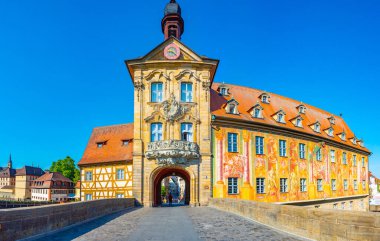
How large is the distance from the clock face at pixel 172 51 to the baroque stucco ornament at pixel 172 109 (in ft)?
11.4

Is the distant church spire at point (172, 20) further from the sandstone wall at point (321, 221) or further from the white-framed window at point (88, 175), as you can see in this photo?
the sandstone wall at point (321, 221)

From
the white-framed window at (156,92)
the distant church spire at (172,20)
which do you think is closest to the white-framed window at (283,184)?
the white-framed window at (156,92)

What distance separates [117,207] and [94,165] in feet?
52.1

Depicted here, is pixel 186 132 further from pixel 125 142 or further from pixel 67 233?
pixel 67 233

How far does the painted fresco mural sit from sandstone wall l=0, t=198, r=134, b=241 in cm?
1388

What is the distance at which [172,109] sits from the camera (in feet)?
93.0

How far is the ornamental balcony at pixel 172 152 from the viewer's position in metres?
26.9

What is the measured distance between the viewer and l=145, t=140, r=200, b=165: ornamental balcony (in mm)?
26875

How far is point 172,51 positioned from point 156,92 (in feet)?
11.9

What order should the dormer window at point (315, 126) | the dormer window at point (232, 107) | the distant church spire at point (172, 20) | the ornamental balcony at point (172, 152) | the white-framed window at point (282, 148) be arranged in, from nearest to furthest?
the ornamental balcony at point (172, 152) < the dormer window at point (232, 107) < the white-framed window at point (282, 148) < the distant church spire at point (172, 20) < the dormer window at point (315, 126)

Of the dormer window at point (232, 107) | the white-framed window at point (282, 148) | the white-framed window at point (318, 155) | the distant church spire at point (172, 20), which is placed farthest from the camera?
the white-framed window at point (318, 155)

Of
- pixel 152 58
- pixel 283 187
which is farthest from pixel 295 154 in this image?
pixel 152 58

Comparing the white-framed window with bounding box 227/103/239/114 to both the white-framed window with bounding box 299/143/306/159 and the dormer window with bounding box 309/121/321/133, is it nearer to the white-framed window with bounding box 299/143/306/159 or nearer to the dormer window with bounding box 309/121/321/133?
the white-framed window with bounding box 299/143/306/159

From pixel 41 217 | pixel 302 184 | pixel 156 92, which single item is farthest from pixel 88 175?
pixel 41 217
